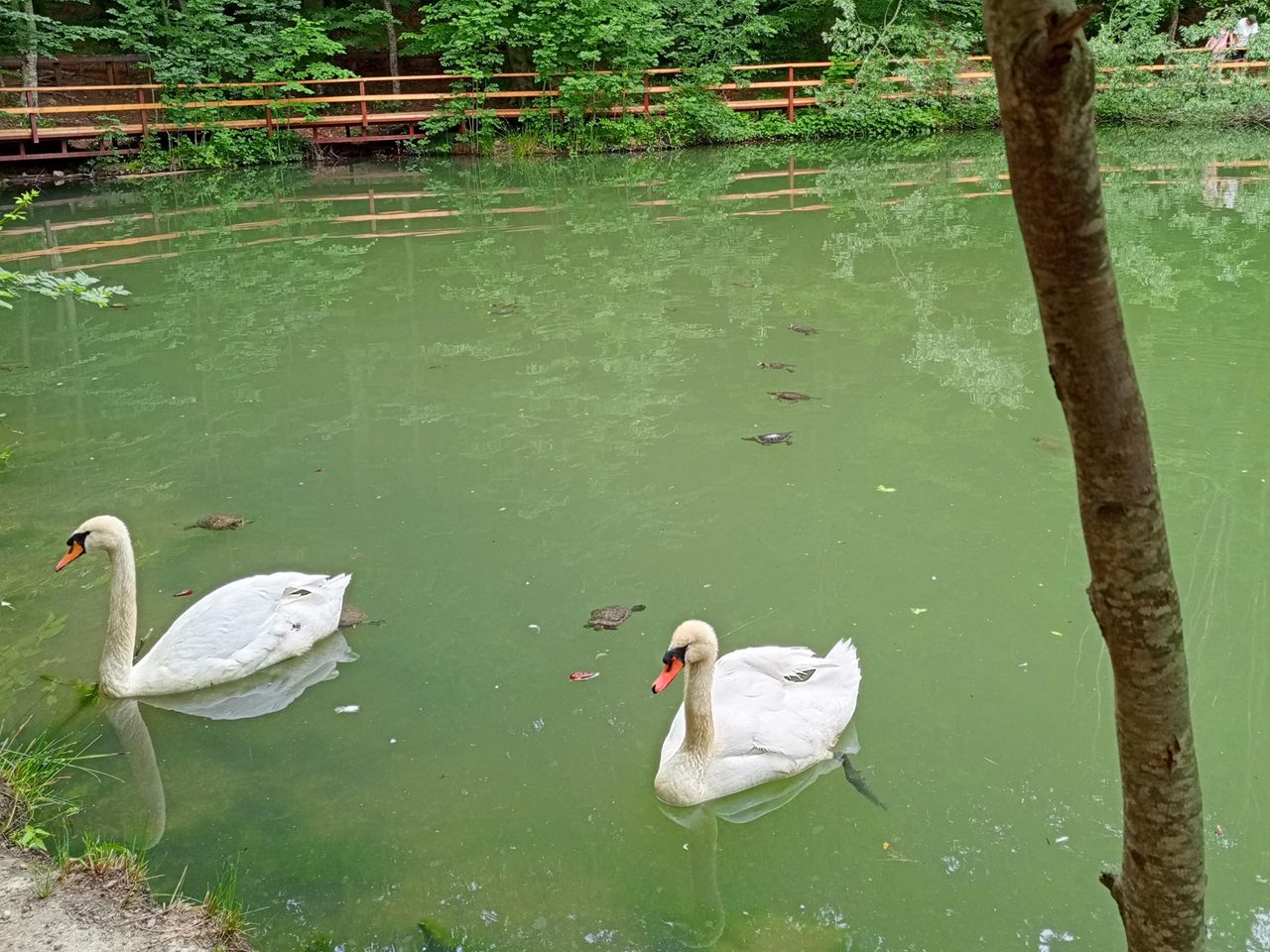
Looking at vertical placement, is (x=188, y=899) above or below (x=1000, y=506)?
below

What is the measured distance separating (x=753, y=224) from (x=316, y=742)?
31.4 feet

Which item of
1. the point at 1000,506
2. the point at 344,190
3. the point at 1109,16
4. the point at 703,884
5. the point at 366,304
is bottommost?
the point at 703,884

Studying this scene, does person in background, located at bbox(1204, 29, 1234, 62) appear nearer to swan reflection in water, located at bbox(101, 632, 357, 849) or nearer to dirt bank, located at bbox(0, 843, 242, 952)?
swan reflection in water, located at bbox(101, 632, 357, 849)

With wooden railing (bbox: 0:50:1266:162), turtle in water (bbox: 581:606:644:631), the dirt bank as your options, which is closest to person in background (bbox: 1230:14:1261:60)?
wooden railing (bbox: 0:50:1266:162)

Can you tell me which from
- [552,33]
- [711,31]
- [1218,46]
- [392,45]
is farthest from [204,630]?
[1218,46]

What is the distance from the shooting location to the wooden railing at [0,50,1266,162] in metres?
17.6

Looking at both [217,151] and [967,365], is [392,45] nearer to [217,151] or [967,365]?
[217,151]

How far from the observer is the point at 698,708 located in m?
3.34

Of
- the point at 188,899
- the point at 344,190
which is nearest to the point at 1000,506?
the point at 188,899

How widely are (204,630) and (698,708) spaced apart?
1.92 meters

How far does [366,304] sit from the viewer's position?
9.17 meters

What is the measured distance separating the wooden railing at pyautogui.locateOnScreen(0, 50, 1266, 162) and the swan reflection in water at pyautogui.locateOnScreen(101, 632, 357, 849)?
1507 cm

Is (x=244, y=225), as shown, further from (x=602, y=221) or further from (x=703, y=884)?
(x=703, y=884)

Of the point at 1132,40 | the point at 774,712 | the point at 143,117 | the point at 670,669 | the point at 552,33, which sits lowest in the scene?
the point at 774,712
